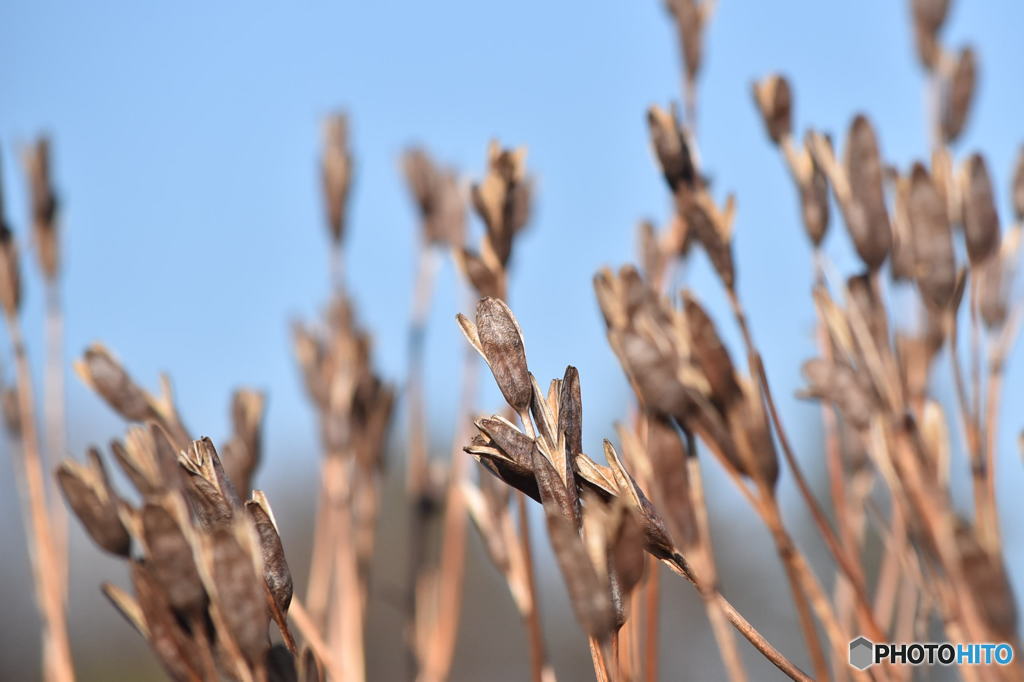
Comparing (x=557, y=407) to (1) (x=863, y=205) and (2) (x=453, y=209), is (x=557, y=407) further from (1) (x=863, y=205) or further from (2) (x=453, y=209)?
(2) (x=453, y=209)

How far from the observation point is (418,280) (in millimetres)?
1149

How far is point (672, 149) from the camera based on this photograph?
A: 24.7 inches

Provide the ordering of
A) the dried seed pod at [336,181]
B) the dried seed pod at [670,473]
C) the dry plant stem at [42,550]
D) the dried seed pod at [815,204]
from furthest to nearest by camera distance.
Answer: the dried seed pod at [336,181]
the dry plant stem at [42,550]
the dried seed pod at [815,204]
the dried seed pod at [670,473]

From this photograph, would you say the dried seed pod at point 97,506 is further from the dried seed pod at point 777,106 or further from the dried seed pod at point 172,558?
the dried seed pod at point 777,106

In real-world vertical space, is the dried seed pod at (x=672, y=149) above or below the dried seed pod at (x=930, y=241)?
above

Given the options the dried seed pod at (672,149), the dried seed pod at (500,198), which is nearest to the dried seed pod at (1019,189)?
the dried seed pod at (672,149)

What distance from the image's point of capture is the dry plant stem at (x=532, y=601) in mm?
637

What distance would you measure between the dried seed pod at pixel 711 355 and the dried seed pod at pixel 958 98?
0.99ft

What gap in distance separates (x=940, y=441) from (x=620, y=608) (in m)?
0.17

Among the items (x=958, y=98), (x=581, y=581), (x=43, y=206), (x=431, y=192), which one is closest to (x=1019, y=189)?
(x=958, y=98)

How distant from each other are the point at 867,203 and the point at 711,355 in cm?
13

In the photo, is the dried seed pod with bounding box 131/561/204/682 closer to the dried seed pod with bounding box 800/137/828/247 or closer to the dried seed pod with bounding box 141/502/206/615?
the dried seed pod with bounding box 141/502/206/615

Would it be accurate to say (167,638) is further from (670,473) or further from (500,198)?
(500,198)

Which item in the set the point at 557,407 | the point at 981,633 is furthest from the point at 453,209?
the point at 981,633
